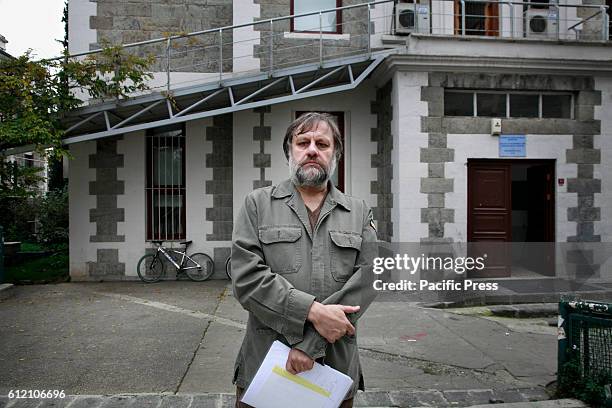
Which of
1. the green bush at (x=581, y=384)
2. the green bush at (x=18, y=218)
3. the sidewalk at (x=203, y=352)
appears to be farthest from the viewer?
the green bush at (x=18, y=218)

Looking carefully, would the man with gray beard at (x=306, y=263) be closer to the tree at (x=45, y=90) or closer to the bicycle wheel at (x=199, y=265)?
the tree at (x=45, y=90)

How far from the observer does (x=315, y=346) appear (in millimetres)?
2215

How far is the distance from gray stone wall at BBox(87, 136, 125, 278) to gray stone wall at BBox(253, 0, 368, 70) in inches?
139

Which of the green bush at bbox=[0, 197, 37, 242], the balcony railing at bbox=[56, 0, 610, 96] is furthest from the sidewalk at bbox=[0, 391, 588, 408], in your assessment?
the green bush at bbox=[0, 197, 37, 242]

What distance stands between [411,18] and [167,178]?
5881mm

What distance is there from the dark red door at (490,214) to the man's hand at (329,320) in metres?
7.47

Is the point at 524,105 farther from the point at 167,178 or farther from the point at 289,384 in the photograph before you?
the point at 289,384

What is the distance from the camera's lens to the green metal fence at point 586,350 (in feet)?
13.7

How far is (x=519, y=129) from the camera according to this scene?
904cm

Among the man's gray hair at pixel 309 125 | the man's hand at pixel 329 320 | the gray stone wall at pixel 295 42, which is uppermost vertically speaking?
the gray stone wall at pixel 295 42

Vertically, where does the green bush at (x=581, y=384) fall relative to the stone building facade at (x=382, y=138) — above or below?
below

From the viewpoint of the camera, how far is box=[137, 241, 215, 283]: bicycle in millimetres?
10023

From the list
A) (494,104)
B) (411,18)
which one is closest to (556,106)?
(494,104)

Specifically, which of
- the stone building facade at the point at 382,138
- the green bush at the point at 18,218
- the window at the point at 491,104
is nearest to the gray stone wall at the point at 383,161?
the stone building facade at the point at 382,138
